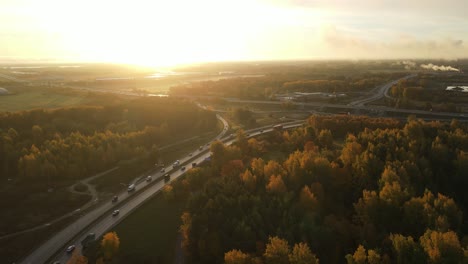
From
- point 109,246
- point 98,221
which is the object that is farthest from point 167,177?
point 109,246

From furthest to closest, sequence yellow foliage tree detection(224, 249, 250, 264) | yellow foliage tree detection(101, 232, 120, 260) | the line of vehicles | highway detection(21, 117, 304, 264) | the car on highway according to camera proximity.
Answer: the line of vehicles → highway detection(21, 117, 304, 264) → the car on highway → yellow foliage tree detection(101, 232, 120, 260) → yellow foliage tree detection(224, 249, 250, 264)

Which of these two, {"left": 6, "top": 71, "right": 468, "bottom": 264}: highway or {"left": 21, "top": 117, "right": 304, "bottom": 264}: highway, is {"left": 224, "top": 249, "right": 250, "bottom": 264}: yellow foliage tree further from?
{"left": 6, "top": 71, "right": 468, "bottom": 264}: highway

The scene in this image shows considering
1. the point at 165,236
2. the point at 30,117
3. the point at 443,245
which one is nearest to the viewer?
the point at 443,245

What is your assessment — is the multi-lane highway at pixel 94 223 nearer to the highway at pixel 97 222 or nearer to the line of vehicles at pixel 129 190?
the highway at pixel 97 222

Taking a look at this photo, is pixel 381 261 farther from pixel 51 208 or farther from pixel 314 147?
pixel 51 208

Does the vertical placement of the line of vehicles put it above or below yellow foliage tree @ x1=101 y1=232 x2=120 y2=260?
below

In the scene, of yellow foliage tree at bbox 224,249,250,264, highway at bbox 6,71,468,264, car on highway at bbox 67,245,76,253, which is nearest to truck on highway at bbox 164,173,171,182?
highway at bbox 6,71,468,264

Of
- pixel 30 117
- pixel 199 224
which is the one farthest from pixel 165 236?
pixel 30 117

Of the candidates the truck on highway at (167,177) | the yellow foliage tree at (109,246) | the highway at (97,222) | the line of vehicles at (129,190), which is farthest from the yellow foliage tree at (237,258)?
the truck on highway at (167,177)

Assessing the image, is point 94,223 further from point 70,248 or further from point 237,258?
point 237,258

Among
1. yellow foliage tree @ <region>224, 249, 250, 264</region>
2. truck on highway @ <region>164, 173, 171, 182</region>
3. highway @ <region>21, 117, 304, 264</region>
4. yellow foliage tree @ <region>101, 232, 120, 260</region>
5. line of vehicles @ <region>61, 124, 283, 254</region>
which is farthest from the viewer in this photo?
truck on highway @ <region>164, 173, 171, 182</region>

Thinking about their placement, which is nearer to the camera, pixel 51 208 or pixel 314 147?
pixel 51 208
